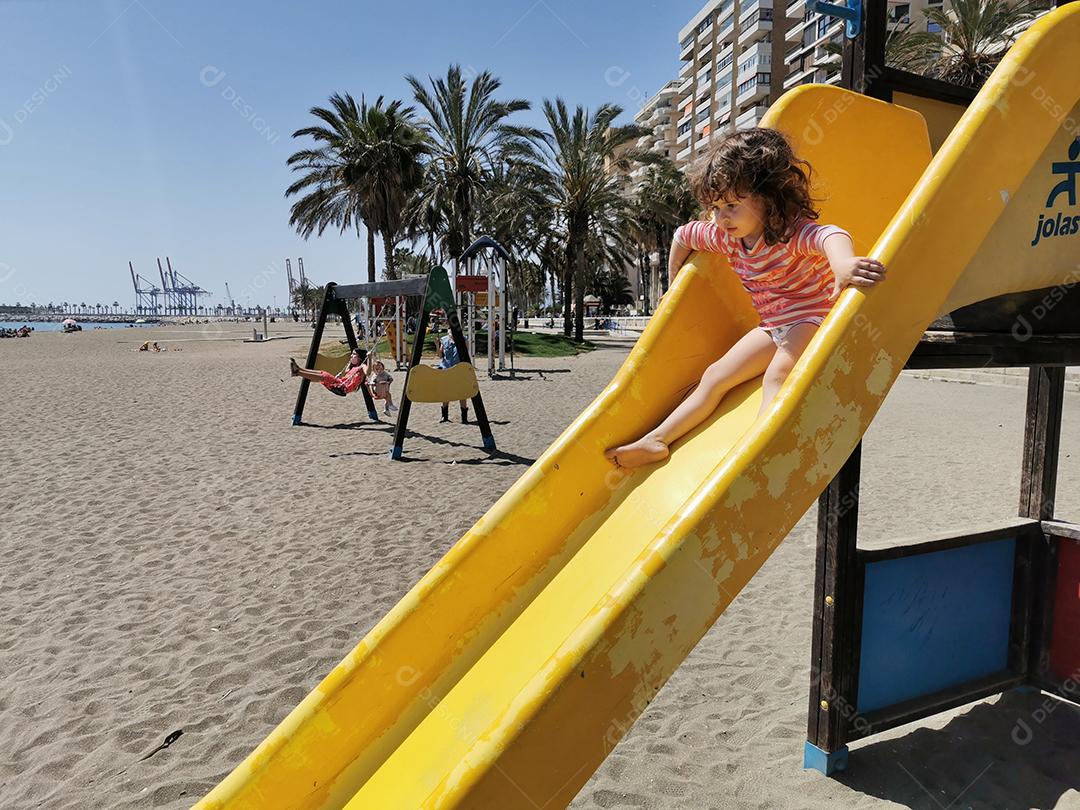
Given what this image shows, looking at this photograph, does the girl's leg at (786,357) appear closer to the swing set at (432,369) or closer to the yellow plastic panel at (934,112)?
the yellow plastic panel at (934,112)

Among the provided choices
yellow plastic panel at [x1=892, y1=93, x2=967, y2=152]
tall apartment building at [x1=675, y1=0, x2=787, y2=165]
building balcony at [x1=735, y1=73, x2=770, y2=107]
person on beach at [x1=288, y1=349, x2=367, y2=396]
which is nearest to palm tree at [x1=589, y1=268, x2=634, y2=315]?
tall apartment building at [x1=675, y1=0, x2=787, y2=165]

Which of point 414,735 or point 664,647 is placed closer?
point 664,647

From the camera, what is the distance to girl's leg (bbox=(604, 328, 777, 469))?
2.46 meters

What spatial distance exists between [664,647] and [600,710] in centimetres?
20

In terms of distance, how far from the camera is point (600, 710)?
5.03 ft

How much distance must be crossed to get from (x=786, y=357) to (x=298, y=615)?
3072 millimetres

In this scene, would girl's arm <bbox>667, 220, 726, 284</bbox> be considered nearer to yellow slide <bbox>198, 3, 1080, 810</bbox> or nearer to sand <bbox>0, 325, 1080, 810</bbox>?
yellow slide <bbox>198, 3, 1080, 810</bbox>

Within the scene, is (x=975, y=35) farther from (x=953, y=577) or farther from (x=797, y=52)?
(x=797, y=52)

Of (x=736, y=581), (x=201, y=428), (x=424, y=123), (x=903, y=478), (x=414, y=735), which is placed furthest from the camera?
(x=424, y=123)

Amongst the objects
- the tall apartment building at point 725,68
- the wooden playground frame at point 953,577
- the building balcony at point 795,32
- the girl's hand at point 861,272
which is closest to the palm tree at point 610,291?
the tall apartment building at point 725,68

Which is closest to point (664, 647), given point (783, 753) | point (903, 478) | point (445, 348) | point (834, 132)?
point (783, 753)

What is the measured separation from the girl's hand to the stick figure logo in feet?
3.11

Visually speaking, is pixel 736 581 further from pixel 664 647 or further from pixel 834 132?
pixel 834 132

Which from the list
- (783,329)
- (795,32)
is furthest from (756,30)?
(783,329)
